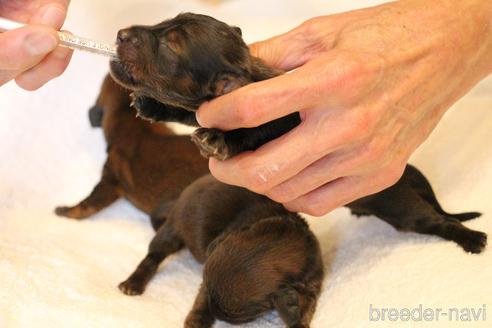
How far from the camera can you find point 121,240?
227cm

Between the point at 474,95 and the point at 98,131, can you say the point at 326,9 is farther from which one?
the point at 98,131

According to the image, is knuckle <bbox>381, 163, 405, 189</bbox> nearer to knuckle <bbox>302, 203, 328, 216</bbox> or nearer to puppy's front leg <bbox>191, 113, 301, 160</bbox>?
knuckle <bbox>302, 203, 328, 216</bbox>

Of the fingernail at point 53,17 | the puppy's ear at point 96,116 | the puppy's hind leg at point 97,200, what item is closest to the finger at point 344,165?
the fingernail at point 53,17

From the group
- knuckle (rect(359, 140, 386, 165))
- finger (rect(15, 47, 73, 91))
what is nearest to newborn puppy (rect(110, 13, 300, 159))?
finger (rect(15, 47, 73, 91))

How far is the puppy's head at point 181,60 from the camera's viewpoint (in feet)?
4.87

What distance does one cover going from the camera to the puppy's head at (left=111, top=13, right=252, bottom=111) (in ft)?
4.87

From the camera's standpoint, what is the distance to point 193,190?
2.17 meters

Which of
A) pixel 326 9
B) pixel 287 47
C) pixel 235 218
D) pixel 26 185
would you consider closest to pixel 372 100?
pixel 287 47

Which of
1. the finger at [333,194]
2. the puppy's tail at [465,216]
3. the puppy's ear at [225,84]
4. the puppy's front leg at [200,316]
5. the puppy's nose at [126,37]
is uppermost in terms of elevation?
the puppy's nose at [126,37]

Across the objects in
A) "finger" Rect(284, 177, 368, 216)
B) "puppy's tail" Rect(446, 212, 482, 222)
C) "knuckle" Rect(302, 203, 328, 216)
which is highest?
"finger" Rect(284, 177, 368, 216)

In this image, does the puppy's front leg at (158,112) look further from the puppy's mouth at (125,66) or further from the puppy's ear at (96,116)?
the puppy's ear at (96,116)

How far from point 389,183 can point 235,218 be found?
2.02 feet

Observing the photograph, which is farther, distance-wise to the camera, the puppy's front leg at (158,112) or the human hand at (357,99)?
the puppy's front leg at (158,112)

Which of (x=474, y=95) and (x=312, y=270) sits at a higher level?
(x=474, y=95)
